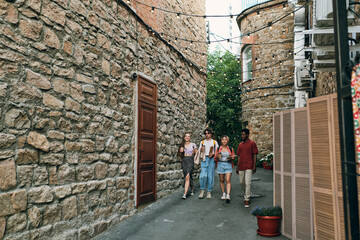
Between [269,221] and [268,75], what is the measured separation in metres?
10.7

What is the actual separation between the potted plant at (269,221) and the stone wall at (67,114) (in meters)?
2.46

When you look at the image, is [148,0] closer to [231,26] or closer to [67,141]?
[67,141]

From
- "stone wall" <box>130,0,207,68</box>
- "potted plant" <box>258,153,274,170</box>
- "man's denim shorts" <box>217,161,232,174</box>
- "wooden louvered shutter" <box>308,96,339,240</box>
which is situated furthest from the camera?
"potted plant" <box>258,153,274,170</box>

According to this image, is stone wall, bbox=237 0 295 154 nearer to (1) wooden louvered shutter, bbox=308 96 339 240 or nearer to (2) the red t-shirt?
(2) the red t-shirt

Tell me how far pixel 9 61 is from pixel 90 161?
1.99 meters

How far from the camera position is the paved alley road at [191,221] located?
17.3 ft

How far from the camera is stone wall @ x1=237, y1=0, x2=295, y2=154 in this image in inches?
566

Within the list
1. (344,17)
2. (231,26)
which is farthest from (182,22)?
(231,26)

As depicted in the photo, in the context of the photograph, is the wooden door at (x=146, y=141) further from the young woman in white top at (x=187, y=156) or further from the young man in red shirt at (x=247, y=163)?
the young man in red shirt at (x=247, y=163)

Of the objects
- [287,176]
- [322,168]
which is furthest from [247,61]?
[322,168]

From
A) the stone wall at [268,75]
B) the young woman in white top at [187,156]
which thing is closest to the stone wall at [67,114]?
the young woman in white top at [187,156]

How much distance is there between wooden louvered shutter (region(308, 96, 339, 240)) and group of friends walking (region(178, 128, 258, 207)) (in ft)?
9.95

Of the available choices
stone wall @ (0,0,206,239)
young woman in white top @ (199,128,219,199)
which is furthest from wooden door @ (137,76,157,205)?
young woman in white top @ (199,128,219,199)

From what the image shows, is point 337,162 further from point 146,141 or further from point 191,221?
point 146,141
